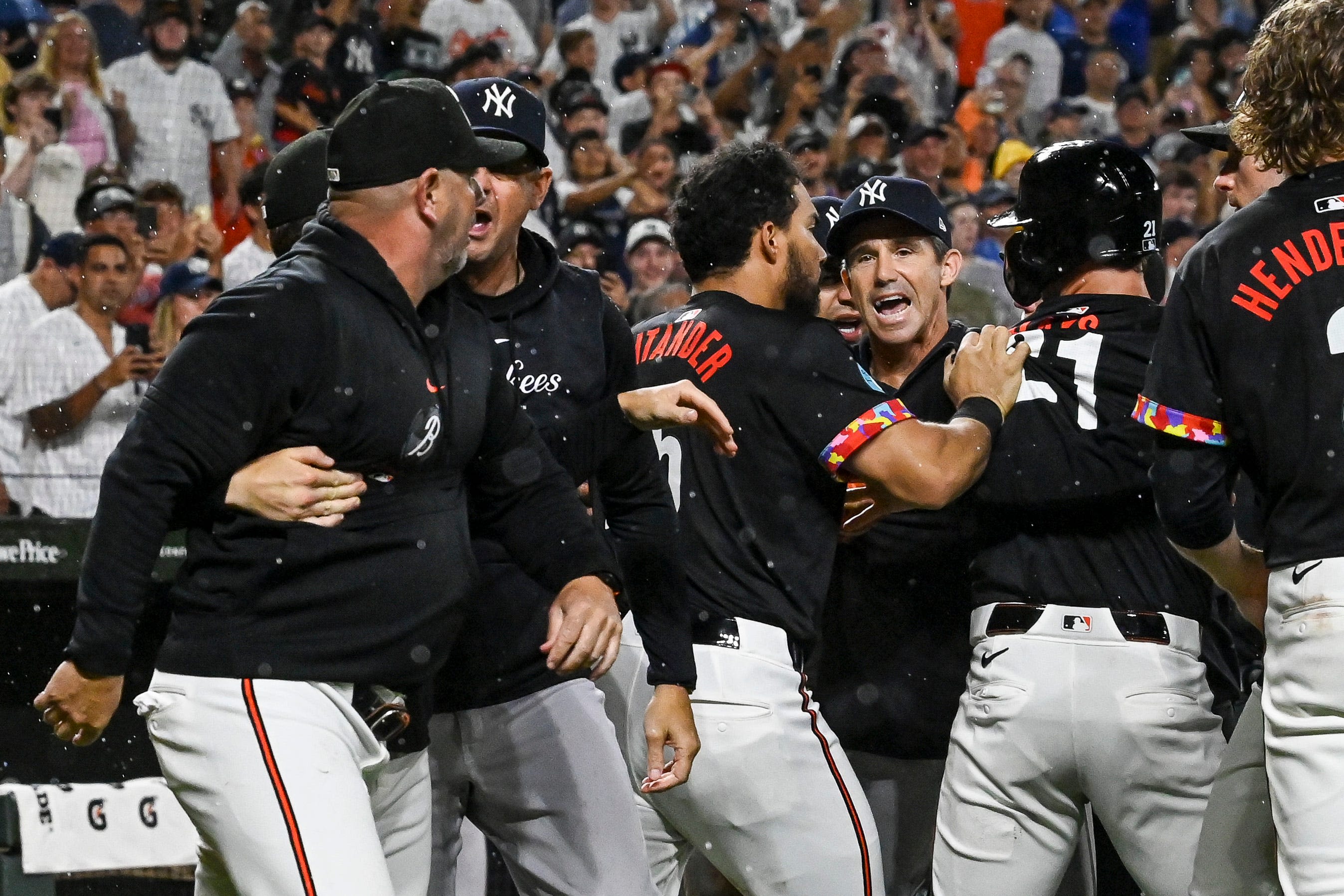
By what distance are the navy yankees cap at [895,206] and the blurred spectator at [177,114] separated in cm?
487

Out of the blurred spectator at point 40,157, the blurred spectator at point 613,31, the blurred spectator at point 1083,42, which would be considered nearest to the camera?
the blurred spectator at point 40,157

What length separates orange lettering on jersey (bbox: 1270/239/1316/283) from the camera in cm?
255

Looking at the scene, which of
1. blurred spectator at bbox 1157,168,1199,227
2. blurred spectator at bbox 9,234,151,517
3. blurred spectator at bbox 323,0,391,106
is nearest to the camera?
blurred spectator at bbox 9,234,151,517

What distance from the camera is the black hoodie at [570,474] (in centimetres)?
325

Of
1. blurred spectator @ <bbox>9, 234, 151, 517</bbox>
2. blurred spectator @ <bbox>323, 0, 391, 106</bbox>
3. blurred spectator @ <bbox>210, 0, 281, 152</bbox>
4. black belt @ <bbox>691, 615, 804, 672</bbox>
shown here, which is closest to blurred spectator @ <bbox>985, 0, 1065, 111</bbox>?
Result: blurred spectator @ <bbox>323, 0, 391, 106</bbox>

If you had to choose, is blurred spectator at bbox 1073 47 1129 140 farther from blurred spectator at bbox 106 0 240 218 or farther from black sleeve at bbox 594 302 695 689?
black sleeve at bbox 594 302 695 689

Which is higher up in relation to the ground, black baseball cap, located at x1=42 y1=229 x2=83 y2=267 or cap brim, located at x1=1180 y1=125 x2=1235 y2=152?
cap brim, located at x1=1180 y1=125 x2=1235 y2=152

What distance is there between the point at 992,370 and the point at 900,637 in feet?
2.81

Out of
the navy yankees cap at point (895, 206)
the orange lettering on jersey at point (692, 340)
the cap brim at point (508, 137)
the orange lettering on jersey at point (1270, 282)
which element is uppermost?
the cap brim at point (508, 137)

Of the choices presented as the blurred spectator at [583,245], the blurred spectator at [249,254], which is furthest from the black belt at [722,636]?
the blurred spectator at [583,245]

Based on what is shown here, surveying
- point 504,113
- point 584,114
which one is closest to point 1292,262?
point 504,113

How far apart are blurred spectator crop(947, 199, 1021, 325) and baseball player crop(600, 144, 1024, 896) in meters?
4.62

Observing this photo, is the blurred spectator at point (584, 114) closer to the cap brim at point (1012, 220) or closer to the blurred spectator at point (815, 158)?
the blurred spectator at point (815, 158)

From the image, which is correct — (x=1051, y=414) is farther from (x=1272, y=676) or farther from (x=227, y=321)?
(x=227, y=321)
